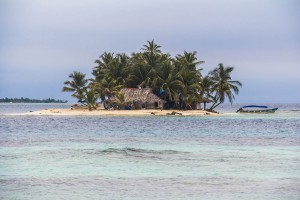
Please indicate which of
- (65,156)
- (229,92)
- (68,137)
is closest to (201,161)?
(65,156)

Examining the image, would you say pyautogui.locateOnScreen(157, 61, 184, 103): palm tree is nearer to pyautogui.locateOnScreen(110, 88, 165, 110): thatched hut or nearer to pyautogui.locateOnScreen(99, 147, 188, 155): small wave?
pyautogui.locateOnScreen(110, 88, 165, 110): thatched hut

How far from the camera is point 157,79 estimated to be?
6500cm

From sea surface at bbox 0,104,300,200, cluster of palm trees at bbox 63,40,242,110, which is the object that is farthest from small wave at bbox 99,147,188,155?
cluster of palm trees at bbox 63,40,242,110

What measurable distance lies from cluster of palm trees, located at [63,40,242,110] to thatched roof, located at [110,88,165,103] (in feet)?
3.19

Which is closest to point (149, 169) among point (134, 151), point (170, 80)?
point (134, 151)

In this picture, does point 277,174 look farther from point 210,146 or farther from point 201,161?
point 210,146

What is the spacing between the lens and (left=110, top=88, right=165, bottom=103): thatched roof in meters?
64.8

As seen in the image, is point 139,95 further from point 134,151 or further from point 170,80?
point 134,151

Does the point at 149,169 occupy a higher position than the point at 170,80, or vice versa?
the point at 170,80

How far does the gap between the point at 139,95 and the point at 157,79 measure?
3.07m

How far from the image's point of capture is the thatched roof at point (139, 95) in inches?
2552

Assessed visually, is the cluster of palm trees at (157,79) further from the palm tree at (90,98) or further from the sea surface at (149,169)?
the sea surface at (149,169)

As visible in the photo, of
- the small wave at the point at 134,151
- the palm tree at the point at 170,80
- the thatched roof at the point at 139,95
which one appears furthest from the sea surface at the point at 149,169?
the thatched roof at the point at 139,95

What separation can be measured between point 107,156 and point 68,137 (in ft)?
37.1
